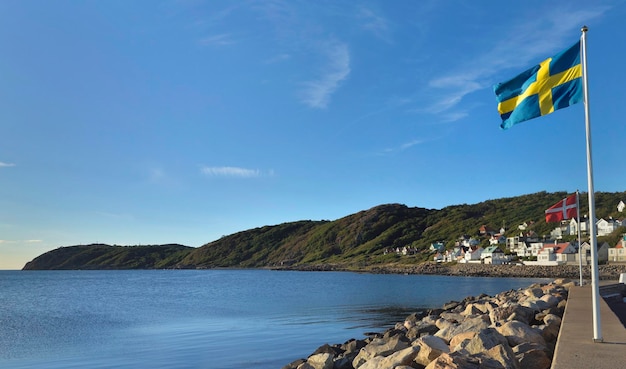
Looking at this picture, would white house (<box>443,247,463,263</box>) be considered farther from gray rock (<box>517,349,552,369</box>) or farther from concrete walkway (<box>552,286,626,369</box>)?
gray rock (<box>517,349,552,369</box>)

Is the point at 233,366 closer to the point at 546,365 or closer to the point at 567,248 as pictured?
the point at 546,365

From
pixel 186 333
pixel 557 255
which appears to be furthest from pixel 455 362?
pixel 557 255

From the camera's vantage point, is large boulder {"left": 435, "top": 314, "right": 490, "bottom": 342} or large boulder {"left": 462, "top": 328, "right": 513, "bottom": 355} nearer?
large boulder {"left": 462, "top": 328, "right": 513, "bottom": 355}

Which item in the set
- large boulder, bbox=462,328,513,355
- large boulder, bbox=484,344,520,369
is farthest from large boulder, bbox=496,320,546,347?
large boulder, bbox=484,344,520,369

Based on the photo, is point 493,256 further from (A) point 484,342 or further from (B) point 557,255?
(A) point 484,342

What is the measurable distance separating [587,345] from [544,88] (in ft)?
14.8

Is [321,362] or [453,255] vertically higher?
[321,362]

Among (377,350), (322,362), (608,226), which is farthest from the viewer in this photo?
(608,226)

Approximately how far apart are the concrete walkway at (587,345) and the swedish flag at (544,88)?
4.06m

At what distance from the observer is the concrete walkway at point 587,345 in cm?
736

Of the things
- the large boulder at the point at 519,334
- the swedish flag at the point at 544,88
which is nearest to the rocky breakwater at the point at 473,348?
the large boulder at the point at 519,334

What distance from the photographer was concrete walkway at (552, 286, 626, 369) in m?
7.36

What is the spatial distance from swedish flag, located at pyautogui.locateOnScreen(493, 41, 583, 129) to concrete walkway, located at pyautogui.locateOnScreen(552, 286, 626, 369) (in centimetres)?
406

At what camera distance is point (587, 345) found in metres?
8.68
